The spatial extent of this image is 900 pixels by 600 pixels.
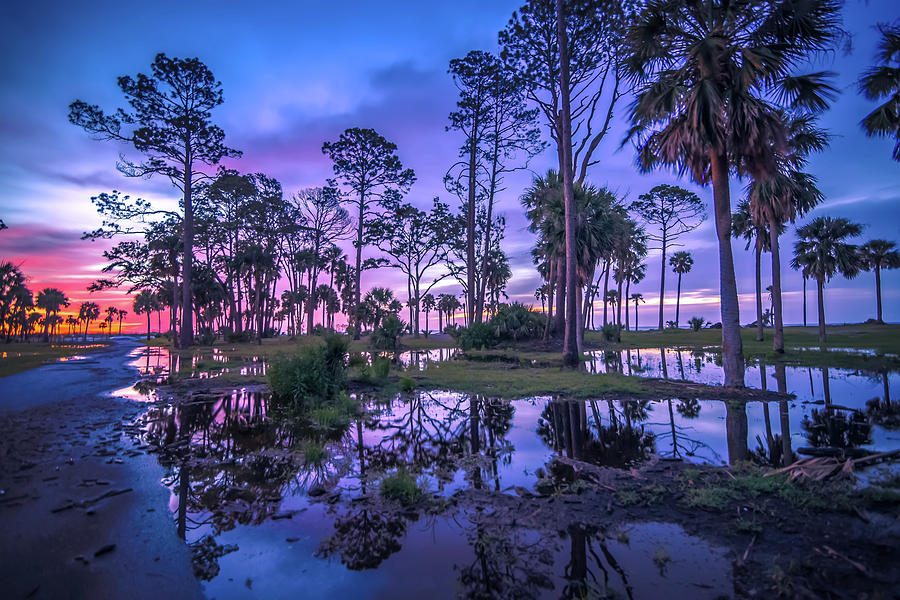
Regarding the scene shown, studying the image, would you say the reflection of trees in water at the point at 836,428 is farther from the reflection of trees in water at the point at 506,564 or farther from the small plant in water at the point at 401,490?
Answer: the small plant in water at the point at 401,490

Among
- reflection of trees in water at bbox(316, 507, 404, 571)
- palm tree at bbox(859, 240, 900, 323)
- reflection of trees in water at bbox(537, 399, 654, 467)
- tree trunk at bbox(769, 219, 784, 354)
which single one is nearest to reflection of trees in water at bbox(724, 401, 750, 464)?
reflection of trees in water at bbox(537, 399, 654, 467)

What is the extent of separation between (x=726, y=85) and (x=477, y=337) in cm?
2213

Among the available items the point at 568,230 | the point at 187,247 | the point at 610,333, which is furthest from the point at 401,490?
the point at 610,333

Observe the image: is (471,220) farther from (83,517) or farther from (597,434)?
(83,517)

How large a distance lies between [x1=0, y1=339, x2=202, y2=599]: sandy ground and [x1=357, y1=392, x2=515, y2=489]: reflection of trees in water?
288 centimetres

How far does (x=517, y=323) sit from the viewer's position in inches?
1314

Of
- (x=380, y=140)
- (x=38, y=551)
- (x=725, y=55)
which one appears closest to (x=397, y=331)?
(x=380, y=140)

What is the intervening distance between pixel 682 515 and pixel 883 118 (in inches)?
832

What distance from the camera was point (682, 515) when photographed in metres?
4.48

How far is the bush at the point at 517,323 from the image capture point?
3334 cm

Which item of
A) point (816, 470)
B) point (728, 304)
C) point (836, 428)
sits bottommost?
point (836, 428)

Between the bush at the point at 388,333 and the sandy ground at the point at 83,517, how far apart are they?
22.1 metres

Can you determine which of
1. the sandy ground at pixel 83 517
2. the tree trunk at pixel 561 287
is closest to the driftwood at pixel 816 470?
the sandy ground at pixel 83 517

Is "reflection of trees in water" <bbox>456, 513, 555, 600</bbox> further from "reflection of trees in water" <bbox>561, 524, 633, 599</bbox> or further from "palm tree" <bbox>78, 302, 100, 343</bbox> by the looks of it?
"palm tree" <bbox>78, 302, 100, 343</bbox>
